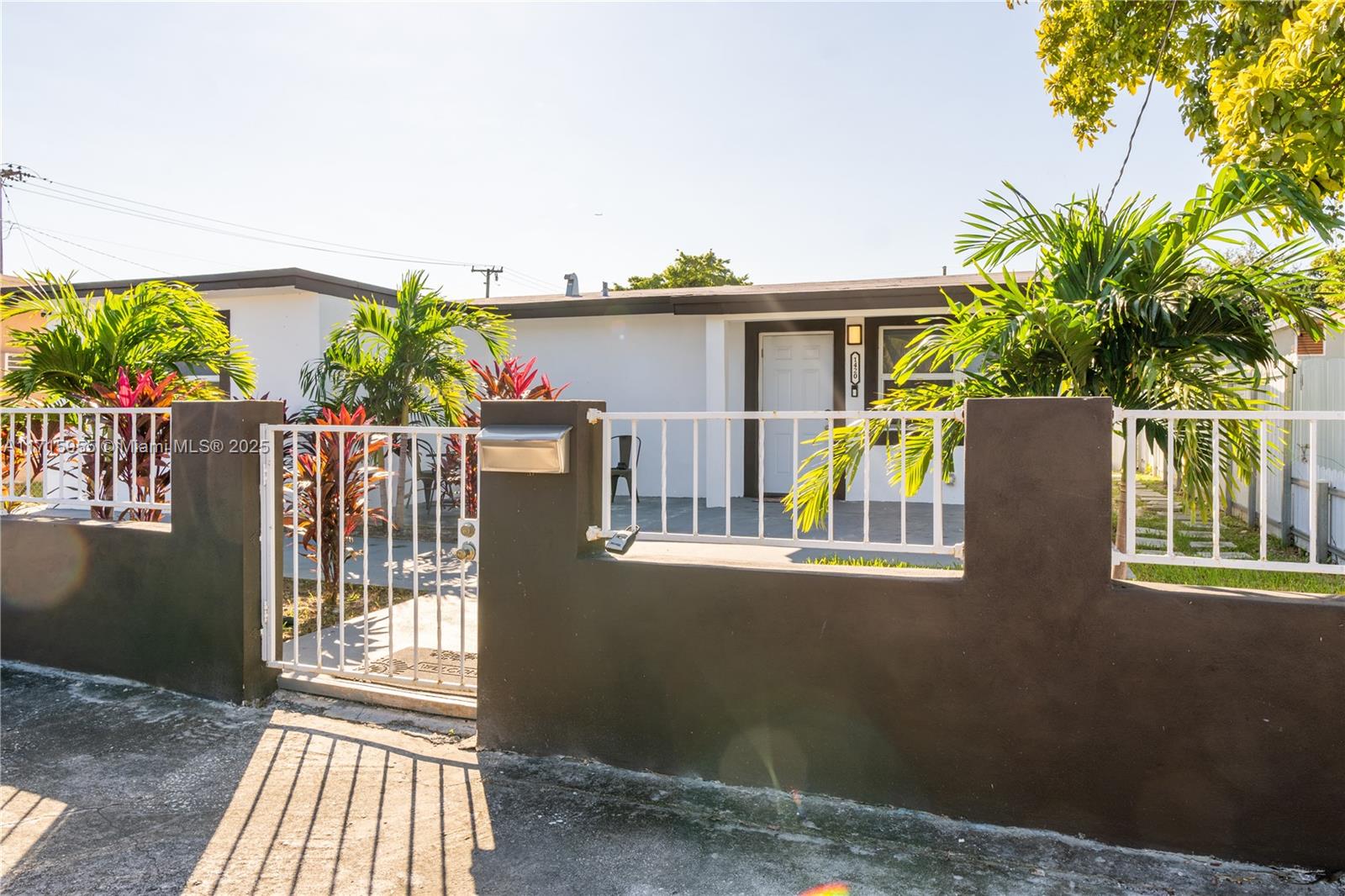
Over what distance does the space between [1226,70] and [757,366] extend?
19.4 feet

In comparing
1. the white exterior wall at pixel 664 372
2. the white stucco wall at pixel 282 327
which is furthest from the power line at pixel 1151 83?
the white stucco wall at pixel 282 327

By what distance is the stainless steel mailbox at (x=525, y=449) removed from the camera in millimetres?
3219

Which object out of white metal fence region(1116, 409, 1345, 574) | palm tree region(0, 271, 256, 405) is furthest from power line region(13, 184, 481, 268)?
white metal fence region(1116, 409, 1345, 574)

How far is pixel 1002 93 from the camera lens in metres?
7.96

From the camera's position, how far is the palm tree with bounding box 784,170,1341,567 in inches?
120

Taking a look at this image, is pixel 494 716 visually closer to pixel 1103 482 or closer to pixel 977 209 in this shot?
pixel 1103 482

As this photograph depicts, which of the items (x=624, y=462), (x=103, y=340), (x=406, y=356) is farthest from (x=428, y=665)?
(x=624, y=462)

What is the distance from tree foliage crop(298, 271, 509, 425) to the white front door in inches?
142

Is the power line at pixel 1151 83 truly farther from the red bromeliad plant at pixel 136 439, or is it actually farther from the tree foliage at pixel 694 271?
the tree foliage at pixel 694 271

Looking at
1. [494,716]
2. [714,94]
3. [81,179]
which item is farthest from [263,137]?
[81,179]

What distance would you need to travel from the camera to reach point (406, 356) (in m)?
7.81

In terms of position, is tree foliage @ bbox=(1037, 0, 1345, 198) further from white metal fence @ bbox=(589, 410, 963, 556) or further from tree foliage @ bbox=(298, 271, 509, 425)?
tree foliage @ bbox=(298, 271, 509, 425)

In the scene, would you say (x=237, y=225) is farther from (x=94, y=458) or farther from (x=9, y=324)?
(x=94, y=458)

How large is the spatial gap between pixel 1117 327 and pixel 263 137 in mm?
10013
